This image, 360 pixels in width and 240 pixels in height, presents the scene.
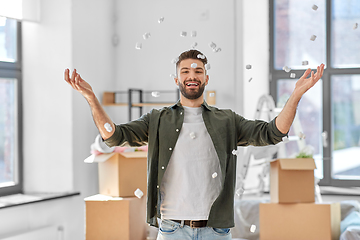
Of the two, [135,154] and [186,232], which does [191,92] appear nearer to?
[186,232]

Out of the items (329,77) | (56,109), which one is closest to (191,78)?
(56,109)

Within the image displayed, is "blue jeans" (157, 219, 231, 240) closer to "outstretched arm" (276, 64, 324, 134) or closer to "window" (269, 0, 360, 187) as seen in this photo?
"outstretched arm" (276, 64, 324, 134)

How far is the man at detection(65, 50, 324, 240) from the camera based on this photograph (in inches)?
69.1

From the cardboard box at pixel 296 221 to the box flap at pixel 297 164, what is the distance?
0.26 meters

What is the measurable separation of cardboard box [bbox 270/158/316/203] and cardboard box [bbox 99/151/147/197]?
34.3 inches

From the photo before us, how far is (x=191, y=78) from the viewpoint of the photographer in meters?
1.83

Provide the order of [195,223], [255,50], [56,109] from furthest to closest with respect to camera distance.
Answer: [255,50], [56,109], [195,223]

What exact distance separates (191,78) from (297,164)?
1298 millimetres

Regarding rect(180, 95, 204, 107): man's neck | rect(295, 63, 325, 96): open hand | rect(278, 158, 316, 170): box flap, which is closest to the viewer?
rect(295, 63, 325, 96): open hand

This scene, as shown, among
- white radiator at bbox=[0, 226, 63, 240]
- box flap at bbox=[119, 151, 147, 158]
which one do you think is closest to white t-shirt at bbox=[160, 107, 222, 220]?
box flap at bbox=[119, 151, 147, 158]

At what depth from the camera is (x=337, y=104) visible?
13.2 ft

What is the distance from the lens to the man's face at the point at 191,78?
1.84 metres

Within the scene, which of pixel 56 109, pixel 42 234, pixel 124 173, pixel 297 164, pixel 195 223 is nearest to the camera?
pixel 195 223

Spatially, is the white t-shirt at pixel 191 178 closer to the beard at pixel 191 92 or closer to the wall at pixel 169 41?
the beard at pixel 191 92
